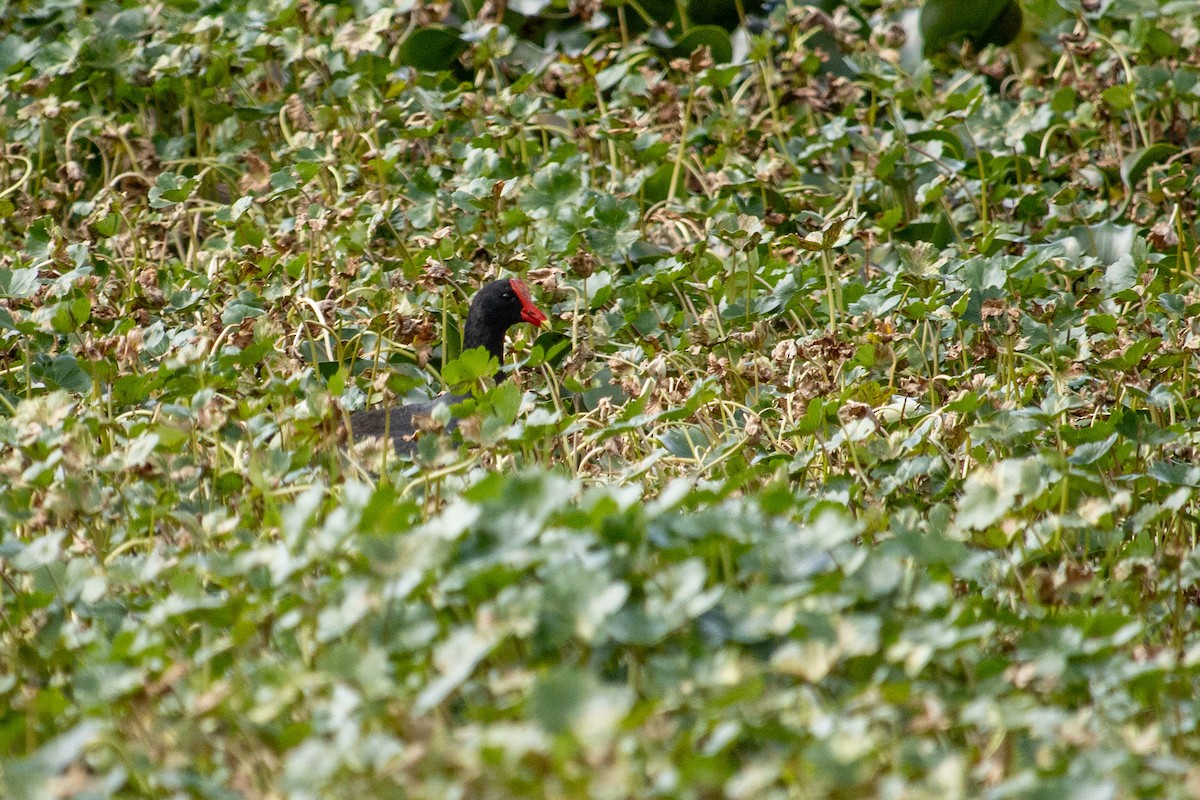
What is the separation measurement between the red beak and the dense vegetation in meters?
0.10

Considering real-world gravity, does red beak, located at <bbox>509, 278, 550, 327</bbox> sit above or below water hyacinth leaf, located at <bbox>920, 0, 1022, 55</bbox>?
below

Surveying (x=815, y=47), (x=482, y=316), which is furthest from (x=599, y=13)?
(x=482, y=316)

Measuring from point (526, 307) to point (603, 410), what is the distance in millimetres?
600

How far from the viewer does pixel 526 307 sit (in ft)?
11.8

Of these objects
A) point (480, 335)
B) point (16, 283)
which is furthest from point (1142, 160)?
point (16, 283)

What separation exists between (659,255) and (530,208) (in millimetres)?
405

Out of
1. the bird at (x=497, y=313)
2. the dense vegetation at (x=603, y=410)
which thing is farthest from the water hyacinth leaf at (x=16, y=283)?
the bird at (x=497, y=313)

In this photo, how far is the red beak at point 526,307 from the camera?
3.59 metres

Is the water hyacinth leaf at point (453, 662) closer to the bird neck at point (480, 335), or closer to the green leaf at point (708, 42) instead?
the bird neck at point (480, 335)

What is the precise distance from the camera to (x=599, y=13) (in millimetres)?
5223

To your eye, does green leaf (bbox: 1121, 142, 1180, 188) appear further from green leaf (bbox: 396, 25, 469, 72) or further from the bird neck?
green leaf (bbox: 396, 25, 469, 72)

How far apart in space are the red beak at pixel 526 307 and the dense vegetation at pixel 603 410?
0.10 meters

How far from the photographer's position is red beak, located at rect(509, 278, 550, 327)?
359 centimetres

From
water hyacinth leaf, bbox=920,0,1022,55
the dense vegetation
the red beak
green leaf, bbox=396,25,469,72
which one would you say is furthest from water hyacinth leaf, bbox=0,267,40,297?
water hyacinth leaf, bbox=920,0,1022,55
